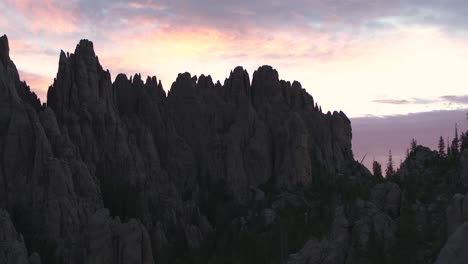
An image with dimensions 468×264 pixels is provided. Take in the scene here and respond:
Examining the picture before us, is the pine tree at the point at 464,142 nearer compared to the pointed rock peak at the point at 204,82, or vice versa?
the pine tree at the point at 464,142

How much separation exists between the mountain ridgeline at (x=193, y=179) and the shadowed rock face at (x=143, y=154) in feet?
0.67

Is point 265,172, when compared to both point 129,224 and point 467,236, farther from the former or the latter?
point 467,236

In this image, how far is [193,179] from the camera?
128500 mm

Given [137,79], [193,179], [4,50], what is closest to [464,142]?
[193,179]

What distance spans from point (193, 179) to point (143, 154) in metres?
10.7

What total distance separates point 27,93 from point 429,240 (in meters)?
68.9

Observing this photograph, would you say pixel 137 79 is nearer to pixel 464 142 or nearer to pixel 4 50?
pixel 4 50

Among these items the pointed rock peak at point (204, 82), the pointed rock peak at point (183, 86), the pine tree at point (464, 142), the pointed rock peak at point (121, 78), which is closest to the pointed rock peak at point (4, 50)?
the pointed rock peak at point (121, 78)

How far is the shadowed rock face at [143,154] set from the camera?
3858 inches

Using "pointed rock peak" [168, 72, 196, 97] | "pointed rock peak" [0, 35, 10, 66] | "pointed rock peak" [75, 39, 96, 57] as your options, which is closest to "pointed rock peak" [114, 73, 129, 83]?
"pointed rock peak" [168, 72, 196, 97]

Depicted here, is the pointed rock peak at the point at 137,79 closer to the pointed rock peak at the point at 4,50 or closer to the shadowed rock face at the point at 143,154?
the shadowed rock face at the point at 143,154

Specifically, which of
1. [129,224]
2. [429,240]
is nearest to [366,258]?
[429,240]

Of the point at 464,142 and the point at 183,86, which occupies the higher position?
the point at 183,86

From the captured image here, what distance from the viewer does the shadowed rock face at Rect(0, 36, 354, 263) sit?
98.0 m
